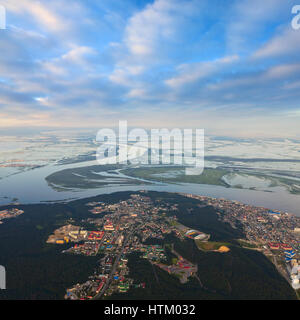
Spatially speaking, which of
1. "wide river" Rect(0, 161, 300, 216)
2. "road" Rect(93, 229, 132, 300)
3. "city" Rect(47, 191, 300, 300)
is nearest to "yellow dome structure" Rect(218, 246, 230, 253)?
"city" Rect(47, 191, 300, 300)

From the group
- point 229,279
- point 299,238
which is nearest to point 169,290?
point 229,279

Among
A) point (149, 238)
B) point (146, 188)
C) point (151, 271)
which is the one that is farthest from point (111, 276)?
point (146, 188)

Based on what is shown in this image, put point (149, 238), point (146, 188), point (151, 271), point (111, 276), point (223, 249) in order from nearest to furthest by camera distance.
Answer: point (111, 276) → point (151, 271) → point (223, 249) → point (149, 238) → point (146, 188)

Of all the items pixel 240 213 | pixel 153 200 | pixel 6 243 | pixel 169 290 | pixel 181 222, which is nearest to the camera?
pixel 169 290

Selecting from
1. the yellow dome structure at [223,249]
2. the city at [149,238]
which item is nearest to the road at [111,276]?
the city at [149,238]

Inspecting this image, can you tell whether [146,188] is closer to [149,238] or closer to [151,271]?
[149,238]

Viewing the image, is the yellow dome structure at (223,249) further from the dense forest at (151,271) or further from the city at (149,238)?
the dense forest at (151,271)

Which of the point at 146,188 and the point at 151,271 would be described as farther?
the point at 146,188
